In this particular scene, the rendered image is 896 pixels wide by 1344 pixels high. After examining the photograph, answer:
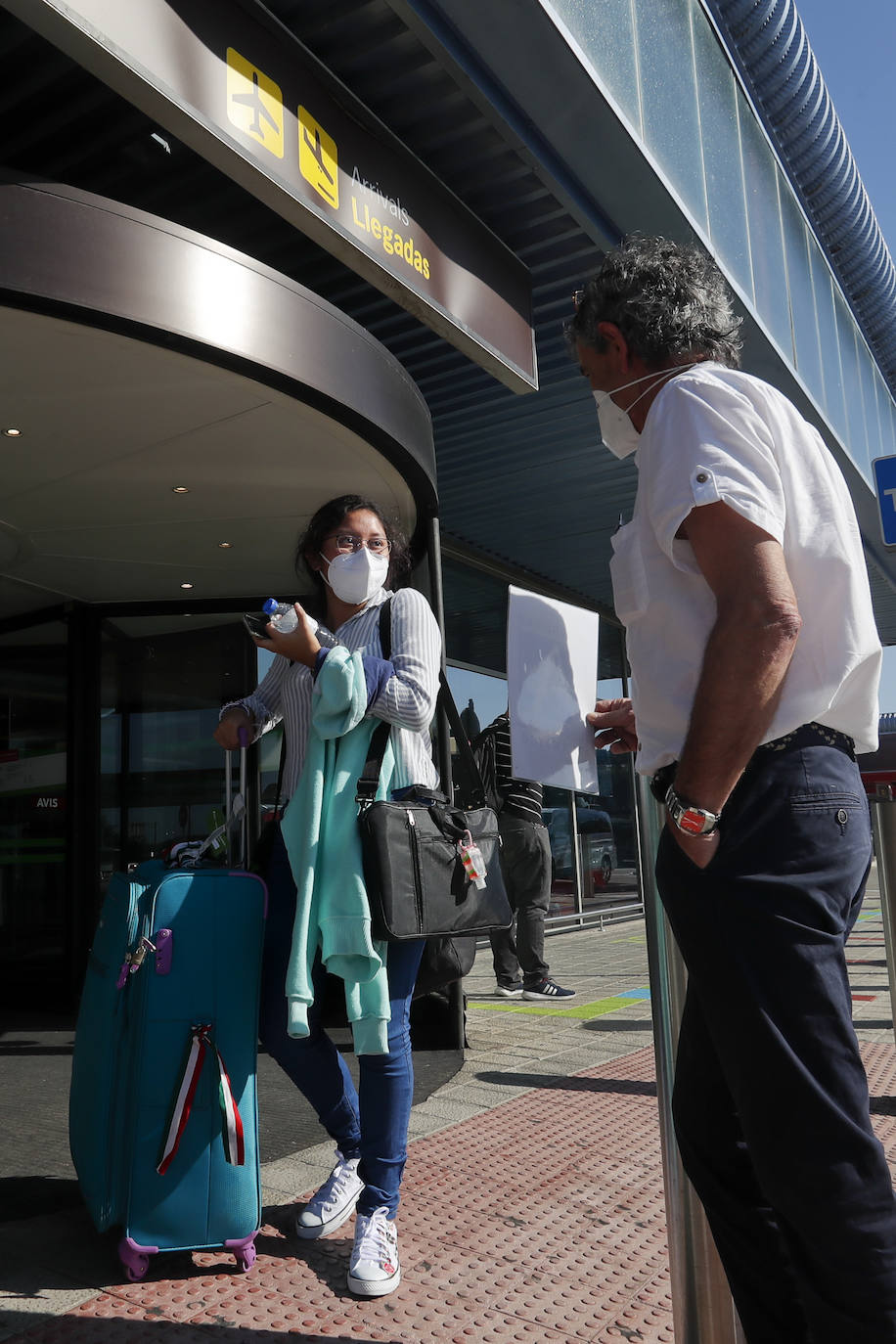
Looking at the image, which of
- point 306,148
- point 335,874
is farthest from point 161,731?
point 335,874

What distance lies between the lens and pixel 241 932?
2.45 m

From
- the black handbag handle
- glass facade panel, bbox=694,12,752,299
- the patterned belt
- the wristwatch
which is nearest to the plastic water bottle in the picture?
the black handbag handle

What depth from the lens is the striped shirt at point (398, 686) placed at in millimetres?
2432

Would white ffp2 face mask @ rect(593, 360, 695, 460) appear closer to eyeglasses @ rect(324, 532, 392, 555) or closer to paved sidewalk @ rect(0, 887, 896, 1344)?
eyeglasses @ rect(324, 532, 392, 555)

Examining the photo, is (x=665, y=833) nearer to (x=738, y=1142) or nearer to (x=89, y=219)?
(x=738, y=1142)

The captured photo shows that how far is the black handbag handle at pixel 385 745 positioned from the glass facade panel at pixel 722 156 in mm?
4344

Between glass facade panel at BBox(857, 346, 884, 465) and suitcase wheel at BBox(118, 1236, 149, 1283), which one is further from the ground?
glass facade panel at BBox(857, 346, 884, 465)

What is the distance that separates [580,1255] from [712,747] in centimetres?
171

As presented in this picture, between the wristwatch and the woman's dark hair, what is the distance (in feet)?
5.35

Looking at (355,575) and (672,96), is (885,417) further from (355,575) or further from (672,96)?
(355,575)

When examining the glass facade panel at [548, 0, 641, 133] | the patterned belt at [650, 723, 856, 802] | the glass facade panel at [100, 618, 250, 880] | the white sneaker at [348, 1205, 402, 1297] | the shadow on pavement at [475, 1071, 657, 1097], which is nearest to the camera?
the patterned belt at [650, 723, 856, 802]

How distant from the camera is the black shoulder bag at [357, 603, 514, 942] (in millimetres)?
2287

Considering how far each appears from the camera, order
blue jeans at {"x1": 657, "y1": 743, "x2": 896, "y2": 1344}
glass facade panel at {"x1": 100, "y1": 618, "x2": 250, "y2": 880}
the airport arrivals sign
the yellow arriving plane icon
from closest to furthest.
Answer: blue jeans at {"x1": 657, "y1": 743, "x2": 896, "y2": 1344} → the airport arrivals sign → the yellow arriving plane icon → glass facade panel at {"x1": 100, "y1": 618, "x2": 250, "y2": 880}

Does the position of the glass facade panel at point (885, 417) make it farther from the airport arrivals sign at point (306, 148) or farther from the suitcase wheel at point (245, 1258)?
the suitcase wheel at point (245, 1258)
